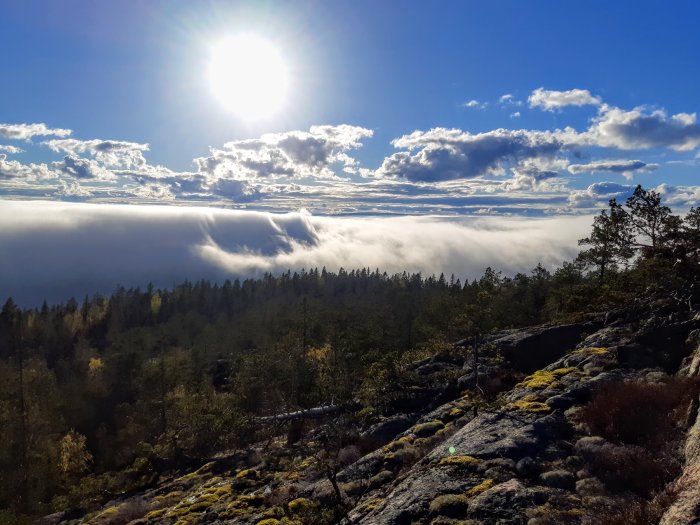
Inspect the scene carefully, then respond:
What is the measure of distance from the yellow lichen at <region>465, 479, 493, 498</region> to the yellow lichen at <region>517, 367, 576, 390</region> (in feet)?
37.1

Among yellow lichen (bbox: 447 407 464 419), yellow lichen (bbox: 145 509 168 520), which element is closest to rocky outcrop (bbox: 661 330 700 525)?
yellow lichen (bbox: 447 407 464 419)

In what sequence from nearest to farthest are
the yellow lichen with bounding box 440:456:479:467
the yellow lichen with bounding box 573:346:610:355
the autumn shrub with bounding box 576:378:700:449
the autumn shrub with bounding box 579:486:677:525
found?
the autumn shrub with bounding box 579:486:677:525 → the autumn shrub with bounding box 576:378:700:449 → the yellow lichen with bounding box 440:456:479:467 → the yellow lichen with bounding box 573:346:610:355

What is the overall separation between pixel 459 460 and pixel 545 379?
11.1 metres

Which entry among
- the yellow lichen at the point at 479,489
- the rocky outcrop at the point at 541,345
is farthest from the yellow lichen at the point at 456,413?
the yellow lichen at the point at 479,489

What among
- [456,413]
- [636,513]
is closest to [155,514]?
[456,413]

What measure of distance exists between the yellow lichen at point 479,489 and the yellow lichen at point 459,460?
185cm

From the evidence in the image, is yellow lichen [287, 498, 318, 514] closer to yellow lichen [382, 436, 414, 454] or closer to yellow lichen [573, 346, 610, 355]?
yellow lichen [382, 436, 414, 454]

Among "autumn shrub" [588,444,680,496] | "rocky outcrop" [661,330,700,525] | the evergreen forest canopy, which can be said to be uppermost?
"rocky outcrop" [661,330,700,525]

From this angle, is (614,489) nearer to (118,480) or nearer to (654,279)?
(654,279)

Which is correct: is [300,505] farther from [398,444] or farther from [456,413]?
[456,413]

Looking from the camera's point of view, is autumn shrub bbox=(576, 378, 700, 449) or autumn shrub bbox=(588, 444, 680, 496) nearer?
autumn shrub bbox=(588, 444, 680, 496)

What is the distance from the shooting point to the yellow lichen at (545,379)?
2784cm

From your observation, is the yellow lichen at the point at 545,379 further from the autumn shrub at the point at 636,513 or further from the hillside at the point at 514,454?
the autumn shrub at the point at 636,513

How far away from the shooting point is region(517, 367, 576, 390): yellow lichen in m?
27.8
